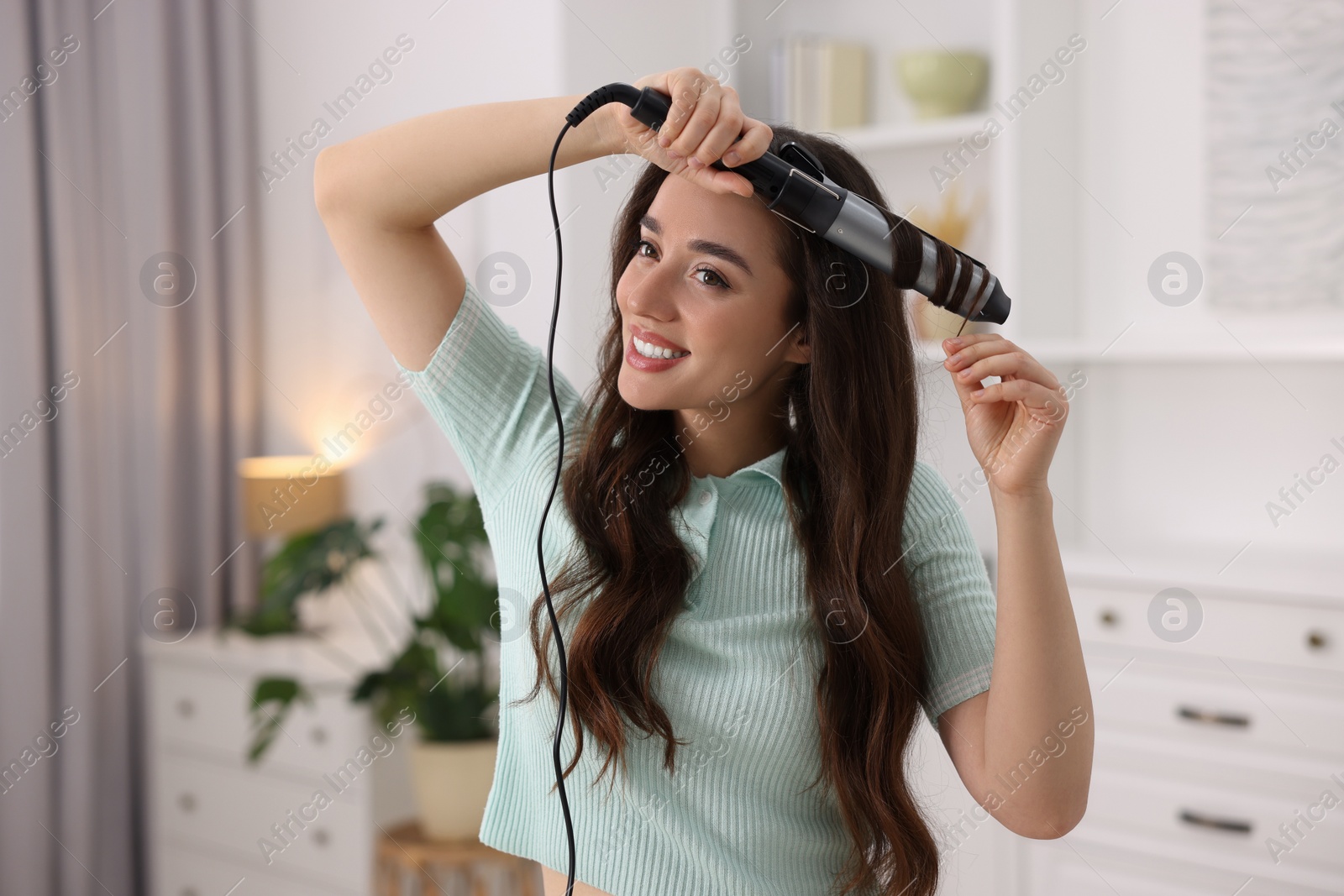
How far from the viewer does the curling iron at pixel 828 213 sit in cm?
93

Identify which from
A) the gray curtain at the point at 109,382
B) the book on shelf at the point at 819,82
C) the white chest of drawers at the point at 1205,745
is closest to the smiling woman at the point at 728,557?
the white chest of drawers at the point at 1205,745

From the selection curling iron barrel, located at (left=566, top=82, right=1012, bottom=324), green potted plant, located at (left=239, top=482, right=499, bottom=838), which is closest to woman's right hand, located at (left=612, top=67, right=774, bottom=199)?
curling iron barrel, located at (left=566, top=82, right=1012, bottom=324)

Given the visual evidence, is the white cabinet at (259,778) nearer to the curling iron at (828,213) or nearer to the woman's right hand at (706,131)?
the curling iron at (828,213)

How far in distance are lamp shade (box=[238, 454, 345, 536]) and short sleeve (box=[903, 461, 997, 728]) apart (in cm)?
205

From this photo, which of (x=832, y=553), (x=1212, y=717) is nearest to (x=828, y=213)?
(x=832, y=553)

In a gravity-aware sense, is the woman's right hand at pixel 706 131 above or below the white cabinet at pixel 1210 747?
above

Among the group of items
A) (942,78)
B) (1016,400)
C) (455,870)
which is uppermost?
(942,78)

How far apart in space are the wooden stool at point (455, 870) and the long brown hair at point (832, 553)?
145 centimetres

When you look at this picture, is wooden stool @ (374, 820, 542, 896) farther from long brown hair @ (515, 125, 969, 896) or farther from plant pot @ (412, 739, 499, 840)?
long brown hair @ (515, 125, 969, 896)

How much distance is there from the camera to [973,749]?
1.08 meters

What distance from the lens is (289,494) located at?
2.85 metres

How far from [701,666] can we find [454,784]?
1.47 metres

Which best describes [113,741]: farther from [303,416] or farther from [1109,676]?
[1109,676]

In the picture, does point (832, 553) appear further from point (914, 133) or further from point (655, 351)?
point (914, 133)
